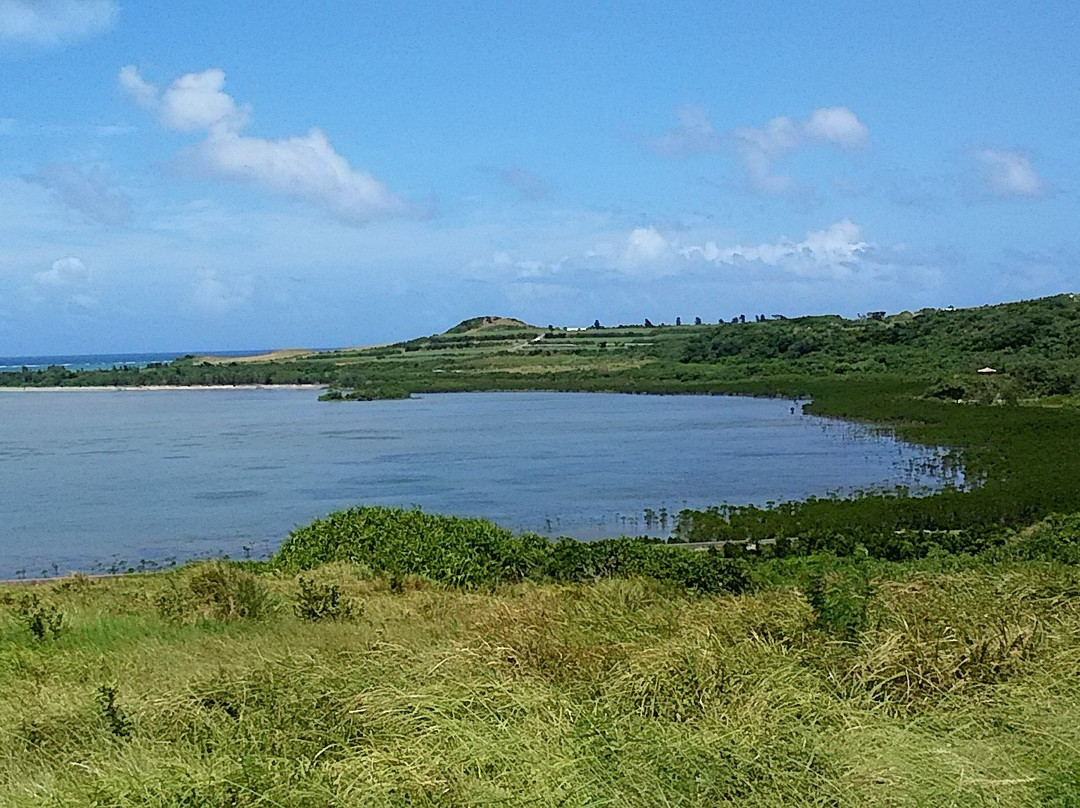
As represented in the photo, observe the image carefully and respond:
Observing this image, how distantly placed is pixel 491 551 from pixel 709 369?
5888 centimetres

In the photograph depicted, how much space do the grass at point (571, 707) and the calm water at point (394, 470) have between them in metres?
13.4

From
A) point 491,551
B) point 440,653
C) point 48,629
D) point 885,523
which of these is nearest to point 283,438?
point 885,523

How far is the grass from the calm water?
13.4m

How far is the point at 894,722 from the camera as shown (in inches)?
215

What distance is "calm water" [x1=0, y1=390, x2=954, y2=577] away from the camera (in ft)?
74.8

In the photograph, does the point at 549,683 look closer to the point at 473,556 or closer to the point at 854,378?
the point at 473,556

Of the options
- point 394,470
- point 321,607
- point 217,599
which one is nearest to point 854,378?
point 394,470

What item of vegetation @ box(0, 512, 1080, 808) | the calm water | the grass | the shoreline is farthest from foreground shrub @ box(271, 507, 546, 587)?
the shoreline

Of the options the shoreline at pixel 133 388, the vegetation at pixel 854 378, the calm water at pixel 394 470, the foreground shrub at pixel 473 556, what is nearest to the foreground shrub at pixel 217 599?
the foreground shrub at pixel 473 556

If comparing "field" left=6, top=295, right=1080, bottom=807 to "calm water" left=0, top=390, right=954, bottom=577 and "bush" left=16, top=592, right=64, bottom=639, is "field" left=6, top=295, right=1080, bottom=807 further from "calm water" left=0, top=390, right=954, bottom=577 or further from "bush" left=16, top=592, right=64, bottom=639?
"calm water" left=0, top=390, right=954, bottom=577

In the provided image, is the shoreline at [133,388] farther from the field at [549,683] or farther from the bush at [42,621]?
the bush at [42,621]

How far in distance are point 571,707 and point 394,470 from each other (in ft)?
84.5

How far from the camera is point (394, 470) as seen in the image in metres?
31.0

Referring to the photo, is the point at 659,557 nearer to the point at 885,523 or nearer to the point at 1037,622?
the point at 1037,622
